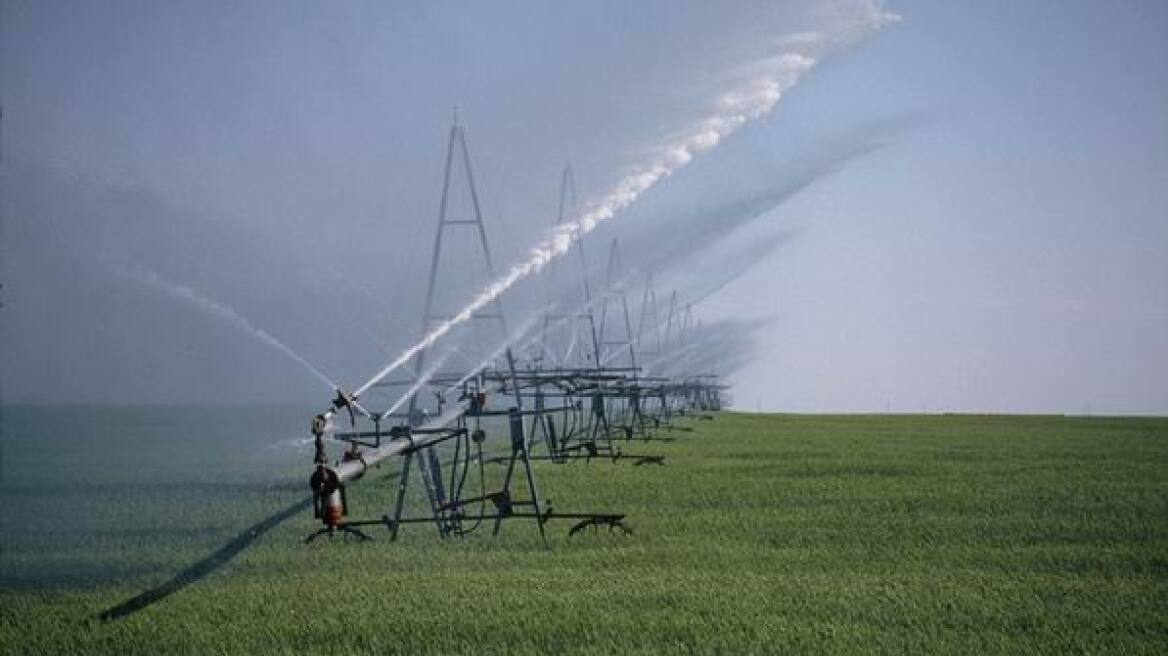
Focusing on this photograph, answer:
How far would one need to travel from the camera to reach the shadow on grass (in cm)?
1216

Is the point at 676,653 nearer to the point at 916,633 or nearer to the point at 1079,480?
the point at 916,633

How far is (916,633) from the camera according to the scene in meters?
10.5

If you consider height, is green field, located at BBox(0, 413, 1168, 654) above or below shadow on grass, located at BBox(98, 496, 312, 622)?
below

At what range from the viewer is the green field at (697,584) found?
34.5 feet

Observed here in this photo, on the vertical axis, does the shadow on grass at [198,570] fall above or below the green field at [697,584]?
above

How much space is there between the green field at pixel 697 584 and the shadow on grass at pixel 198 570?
0.18 m

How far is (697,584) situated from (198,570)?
20.7 ft

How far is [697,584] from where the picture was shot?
12.8 metres

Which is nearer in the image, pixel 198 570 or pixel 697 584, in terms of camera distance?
pixel 697 584

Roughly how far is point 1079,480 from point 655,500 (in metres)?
9.83

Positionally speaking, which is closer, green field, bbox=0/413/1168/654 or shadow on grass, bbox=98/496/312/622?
green field, bbox=0/413/1168/654

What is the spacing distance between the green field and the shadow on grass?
0.18 metres

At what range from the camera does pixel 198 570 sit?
14789 mm

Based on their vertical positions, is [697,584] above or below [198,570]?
below
